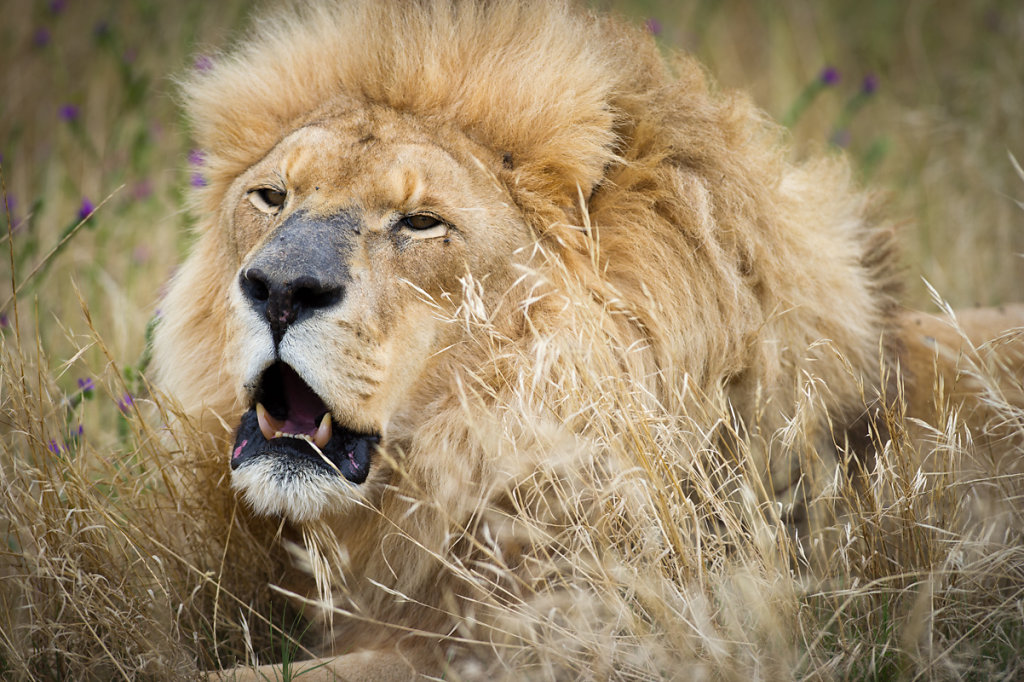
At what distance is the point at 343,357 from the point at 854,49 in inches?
263

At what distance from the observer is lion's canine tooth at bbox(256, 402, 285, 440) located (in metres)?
2.21

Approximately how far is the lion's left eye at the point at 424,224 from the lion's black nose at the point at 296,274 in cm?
16

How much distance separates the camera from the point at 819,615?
2.17 metres

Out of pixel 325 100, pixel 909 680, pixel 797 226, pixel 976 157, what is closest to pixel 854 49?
pixel 976 157

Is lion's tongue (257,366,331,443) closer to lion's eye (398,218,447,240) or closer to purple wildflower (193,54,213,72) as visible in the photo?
lion's eye (398,218,447,240)

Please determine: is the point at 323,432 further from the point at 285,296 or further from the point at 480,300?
the point at 480,300

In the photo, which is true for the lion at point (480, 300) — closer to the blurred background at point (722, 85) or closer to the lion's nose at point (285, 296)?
the lion's nose at point (285, 296)

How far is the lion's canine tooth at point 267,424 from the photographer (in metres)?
2.21

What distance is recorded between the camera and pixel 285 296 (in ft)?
6.63

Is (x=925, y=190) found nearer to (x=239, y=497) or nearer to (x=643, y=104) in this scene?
(x=643, y=104)

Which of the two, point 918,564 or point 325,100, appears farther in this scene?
point 325,100

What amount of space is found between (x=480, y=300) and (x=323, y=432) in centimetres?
48

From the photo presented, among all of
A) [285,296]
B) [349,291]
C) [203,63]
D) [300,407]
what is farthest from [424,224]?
[203,63]

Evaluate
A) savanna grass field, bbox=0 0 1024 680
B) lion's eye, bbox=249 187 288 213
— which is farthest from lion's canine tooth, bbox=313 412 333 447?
lion's eye, bbox=249 187 288 213
